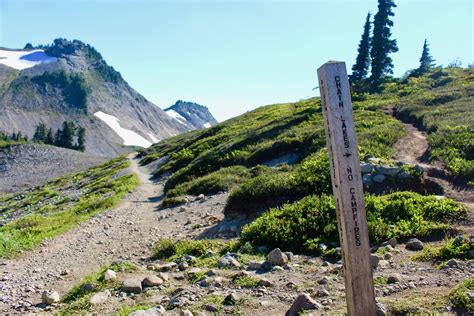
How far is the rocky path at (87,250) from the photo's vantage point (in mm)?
8844

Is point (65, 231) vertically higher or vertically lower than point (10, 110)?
lower

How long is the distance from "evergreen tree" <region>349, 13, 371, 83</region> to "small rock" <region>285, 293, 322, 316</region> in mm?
57893

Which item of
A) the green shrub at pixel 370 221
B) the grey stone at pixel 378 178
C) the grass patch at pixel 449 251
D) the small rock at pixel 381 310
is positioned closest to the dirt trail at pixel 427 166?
the green shrub at pixel 370 221

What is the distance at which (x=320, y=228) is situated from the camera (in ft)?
32.3

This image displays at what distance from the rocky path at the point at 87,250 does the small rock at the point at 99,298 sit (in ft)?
4.93

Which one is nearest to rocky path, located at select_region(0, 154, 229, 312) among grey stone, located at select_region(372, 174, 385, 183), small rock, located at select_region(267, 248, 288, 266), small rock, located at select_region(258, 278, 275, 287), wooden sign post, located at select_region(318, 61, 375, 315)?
small rock, located at select_region(267, 248, 288, 266)

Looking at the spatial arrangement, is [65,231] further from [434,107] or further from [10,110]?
[10,110]

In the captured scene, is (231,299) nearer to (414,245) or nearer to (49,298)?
(49,298)

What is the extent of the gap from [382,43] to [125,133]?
156 m

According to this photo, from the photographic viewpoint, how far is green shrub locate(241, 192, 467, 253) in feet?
30.0

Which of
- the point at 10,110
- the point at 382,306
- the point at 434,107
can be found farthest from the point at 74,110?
the point at 382,306

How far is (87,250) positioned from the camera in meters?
12.3

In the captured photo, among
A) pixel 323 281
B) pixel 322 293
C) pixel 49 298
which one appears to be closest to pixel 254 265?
pixel 323 281

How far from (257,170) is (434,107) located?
51.7 feet
